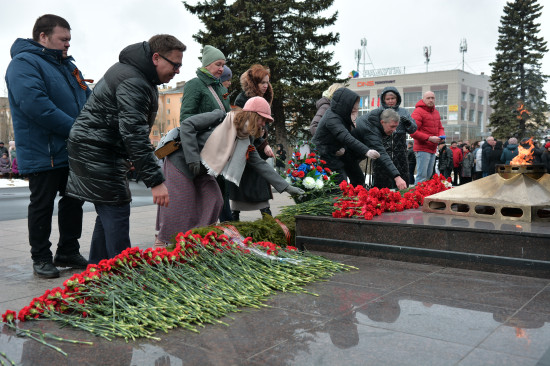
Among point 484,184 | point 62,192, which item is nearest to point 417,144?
point 484,184

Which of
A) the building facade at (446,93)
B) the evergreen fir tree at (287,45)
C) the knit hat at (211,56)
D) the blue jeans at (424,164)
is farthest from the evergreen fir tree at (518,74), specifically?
the knit hat at (211,56)

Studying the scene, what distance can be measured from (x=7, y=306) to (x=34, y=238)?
0.99m

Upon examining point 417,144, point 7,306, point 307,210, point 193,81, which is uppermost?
point 193,81

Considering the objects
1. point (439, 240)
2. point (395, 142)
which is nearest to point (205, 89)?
point (439, 240)

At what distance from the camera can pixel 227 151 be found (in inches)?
177

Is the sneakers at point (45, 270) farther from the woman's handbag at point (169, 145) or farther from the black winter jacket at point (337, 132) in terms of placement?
the black winter jacket at point (337, 132)

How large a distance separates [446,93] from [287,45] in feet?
155

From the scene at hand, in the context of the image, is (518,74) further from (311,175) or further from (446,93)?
(311,175)

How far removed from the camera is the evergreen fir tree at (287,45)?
26.2 m

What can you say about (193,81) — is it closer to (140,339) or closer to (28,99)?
(28,99)

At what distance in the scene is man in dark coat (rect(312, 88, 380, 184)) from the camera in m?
5.99

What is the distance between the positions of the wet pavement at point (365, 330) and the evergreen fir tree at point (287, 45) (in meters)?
22.9

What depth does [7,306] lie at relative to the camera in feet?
11.1

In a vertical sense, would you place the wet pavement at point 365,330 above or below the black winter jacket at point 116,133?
below
